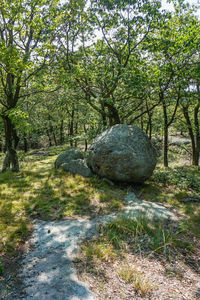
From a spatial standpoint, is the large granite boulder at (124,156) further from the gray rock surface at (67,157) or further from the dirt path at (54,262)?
the dirt path at (54,262)

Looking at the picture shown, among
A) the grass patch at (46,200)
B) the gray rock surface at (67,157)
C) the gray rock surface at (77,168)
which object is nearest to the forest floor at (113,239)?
the grass patch at (46,200)

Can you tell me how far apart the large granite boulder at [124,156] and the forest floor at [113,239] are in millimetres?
659

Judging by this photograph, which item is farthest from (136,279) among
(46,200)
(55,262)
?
(46,200)

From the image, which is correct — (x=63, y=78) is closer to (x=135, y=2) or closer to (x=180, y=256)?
(x=135, y=2)

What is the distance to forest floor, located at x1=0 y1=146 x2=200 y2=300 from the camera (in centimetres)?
315

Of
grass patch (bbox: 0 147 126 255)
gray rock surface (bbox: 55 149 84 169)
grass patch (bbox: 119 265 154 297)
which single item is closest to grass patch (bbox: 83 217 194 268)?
grass patch (bbox: 119 265 154 297)

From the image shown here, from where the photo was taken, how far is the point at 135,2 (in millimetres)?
8125

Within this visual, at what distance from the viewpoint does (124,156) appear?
8.21 m

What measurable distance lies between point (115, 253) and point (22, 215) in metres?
3.22

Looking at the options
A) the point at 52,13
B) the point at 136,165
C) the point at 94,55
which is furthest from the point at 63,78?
the point at 136,165

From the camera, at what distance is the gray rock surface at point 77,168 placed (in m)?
9.46

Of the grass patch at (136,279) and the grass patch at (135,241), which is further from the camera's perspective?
the grass patch at (135,241)

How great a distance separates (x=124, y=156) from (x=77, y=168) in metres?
2.97

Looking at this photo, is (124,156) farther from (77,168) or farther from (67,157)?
(67,157)
